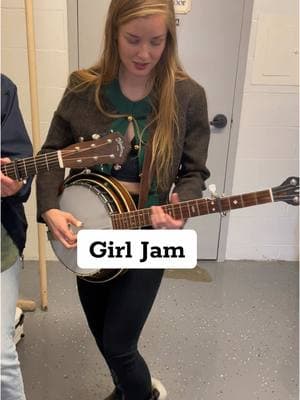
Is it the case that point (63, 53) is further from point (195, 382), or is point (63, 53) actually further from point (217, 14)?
point (195, 382)

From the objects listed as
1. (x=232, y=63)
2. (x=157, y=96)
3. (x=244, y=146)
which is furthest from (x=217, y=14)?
(x=157, y=96)

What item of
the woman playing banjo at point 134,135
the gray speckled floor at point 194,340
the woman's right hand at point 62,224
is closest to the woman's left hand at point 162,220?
the woman playing banjo at point 134,135

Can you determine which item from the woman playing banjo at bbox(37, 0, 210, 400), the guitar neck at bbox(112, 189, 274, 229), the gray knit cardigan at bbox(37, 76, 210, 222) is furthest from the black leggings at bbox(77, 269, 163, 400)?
the gray knit cardigan at bbox(37, 76, 210, 222)

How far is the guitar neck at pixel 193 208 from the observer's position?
1178 millimetres

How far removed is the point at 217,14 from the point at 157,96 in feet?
3.71

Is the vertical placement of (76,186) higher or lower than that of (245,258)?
higher

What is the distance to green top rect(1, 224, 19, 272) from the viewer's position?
1211 mm

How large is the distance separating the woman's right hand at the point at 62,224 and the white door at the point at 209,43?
3.67 feet

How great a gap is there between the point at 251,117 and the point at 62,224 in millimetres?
1401

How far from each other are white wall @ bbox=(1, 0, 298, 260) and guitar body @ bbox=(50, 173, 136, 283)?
3.32 feet

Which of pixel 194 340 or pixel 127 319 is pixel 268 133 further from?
pixel 127 319

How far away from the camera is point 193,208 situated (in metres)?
1.23

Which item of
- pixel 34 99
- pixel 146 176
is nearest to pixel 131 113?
pixel 146 176

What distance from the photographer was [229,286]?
7.84 feet
